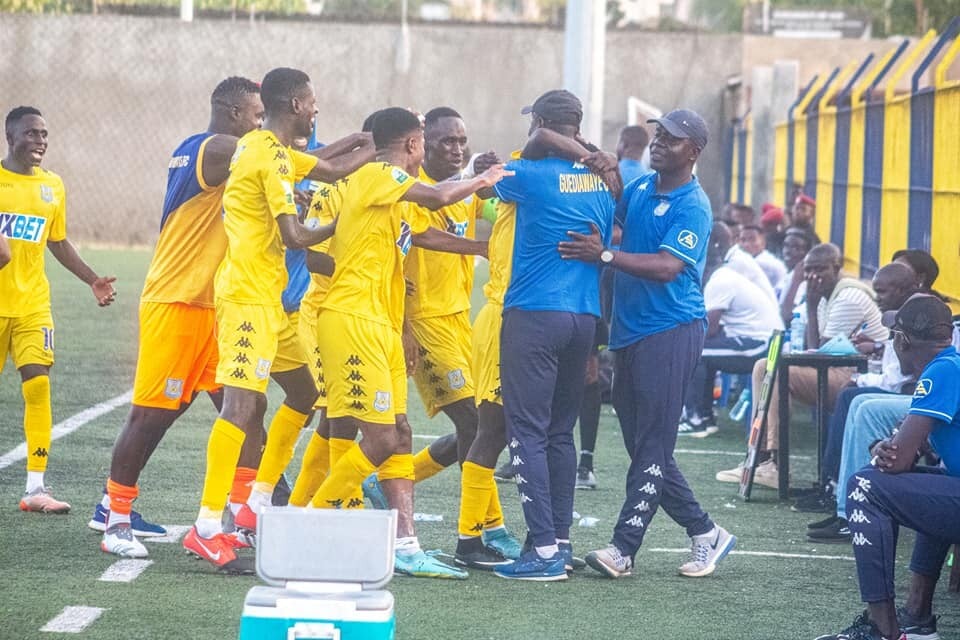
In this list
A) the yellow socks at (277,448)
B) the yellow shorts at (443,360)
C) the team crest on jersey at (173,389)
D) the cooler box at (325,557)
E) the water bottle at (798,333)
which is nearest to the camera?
the cooler box at (325,557)

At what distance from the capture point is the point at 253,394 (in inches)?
268

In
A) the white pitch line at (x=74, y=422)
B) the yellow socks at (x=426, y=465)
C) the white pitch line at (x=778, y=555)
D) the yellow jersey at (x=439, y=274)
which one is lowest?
the white pitch line at (x=778, y=555)

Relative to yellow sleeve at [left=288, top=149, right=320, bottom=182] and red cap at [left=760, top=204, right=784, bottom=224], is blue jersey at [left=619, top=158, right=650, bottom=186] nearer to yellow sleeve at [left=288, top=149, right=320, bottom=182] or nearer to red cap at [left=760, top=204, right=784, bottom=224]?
yellow sleeve at [left=288, top=149, right=320, bottom=182]

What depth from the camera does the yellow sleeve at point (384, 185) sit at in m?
6.66

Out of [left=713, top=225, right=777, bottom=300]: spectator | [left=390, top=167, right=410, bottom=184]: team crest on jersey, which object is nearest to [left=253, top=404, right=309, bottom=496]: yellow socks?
[left=390, top=167, right=410, bottom=184]: team crest on jersey

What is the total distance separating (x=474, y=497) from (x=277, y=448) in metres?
1.06

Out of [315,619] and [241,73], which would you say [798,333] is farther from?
[241,73]

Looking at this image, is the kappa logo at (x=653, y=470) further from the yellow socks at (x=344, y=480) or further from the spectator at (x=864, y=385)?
the spectator at (x=864, y=385)

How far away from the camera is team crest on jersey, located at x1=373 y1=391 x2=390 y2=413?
6.68 m

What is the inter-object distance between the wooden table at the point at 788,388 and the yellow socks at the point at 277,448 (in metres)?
3.20

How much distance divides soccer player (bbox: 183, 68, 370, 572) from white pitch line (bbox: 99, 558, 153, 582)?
221mm

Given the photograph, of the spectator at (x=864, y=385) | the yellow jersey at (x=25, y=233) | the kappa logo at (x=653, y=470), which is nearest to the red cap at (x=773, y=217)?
the spectator at (x=864, y=385)

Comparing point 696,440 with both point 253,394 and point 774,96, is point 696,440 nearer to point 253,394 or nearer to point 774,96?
point 253,394

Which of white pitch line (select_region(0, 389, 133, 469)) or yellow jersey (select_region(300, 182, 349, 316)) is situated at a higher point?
yellow jersey (select_region(300, 182, 349, 316))
